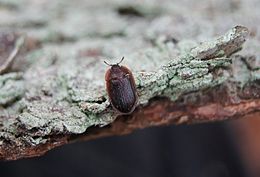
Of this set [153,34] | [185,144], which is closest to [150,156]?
[185,144]

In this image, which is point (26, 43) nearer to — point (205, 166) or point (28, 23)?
point (28, 23)

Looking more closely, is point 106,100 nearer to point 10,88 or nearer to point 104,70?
point 104,70

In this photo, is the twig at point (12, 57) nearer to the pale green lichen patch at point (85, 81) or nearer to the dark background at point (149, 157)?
the pale green lichen patch at point (85, 81)

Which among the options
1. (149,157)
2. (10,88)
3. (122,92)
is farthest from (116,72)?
(149,157)

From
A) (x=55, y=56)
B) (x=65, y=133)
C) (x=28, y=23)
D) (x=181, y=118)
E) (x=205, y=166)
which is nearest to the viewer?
(x=65, y=133)

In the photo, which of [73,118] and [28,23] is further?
[28,23]

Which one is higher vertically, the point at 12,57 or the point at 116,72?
the point at 12,57
